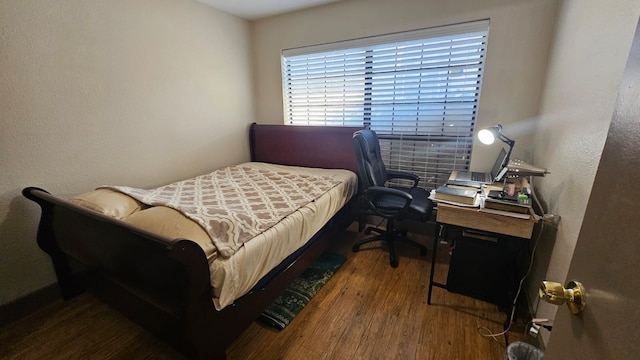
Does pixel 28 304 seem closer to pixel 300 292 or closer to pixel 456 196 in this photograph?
pixel 300 292

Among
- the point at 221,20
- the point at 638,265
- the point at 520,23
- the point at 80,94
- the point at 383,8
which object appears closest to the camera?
the point at 638,265

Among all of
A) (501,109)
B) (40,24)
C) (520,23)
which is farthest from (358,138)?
(40,24)

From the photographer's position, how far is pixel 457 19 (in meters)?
2.30

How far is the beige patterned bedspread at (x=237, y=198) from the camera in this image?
1388 mm

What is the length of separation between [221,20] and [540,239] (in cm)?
353

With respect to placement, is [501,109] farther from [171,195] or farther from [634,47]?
[171,195]

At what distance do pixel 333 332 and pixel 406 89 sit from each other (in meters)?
2.30

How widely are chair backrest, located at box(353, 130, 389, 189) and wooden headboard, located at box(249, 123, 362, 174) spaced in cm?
35

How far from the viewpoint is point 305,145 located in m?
3.13

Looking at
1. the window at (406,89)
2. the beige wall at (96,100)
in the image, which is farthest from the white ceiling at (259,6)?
the window at (406,89)

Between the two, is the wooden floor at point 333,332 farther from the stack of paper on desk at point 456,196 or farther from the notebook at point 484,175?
the notebook at point 484,175

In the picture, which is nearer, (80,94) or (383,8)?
(80,94)

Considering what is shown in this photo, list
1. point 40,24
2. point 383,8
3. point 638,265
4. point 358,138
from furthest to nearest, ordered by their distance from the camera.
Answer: point 383,8 < point 358,138 < point 40,24 < point 638,265

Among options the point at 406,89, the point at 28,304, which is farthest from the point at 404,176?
the point at 28,304
